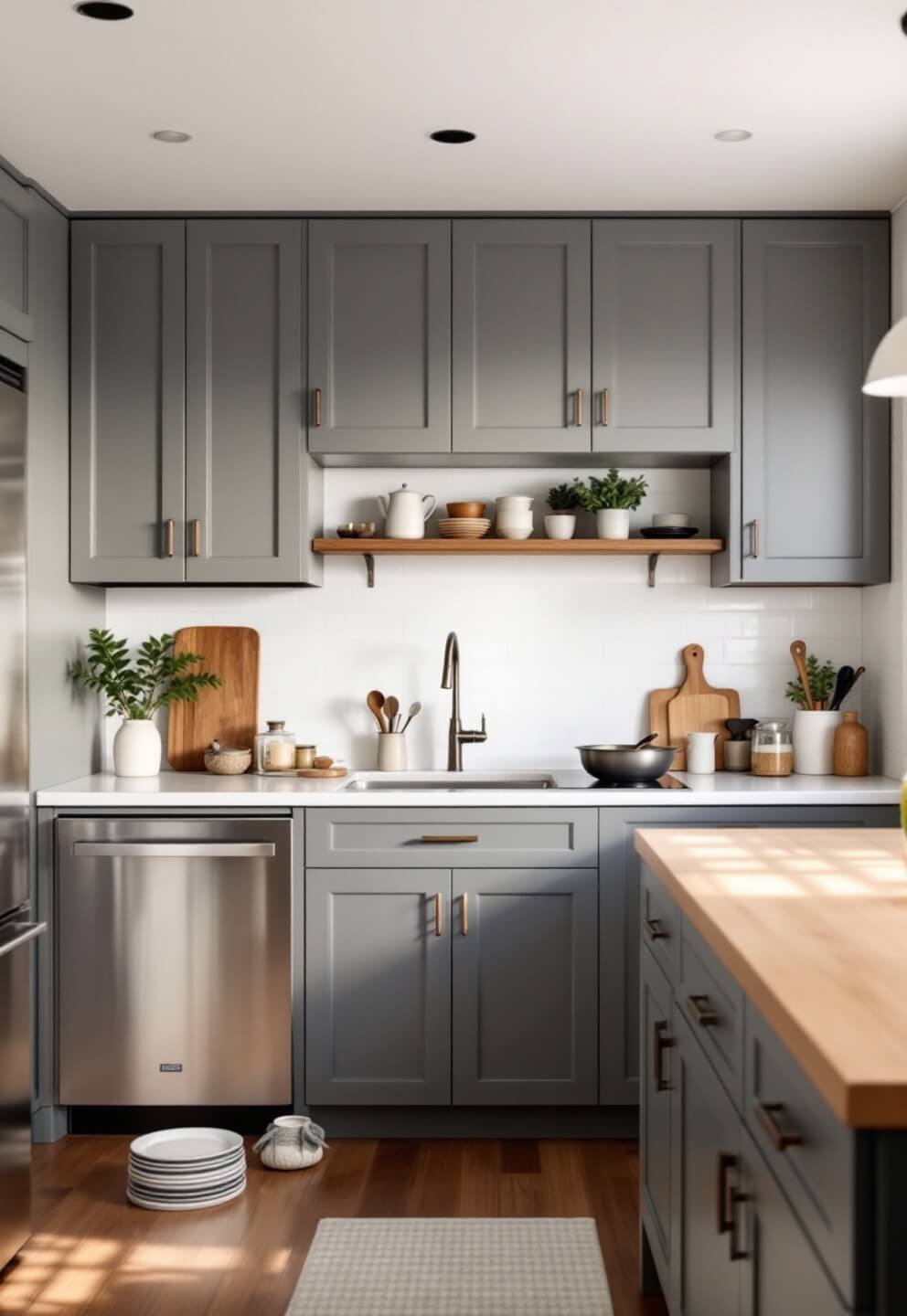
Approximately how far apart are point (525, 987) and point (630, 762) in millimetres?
685

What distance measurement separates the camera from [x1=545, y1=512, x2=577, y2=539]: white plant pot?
409 centimetres

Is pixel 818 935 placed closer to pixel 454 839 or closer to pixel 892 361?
pixel 892 361

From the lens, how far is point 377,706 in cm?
424

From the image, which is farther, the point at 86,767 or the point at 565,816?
the point at 86,767

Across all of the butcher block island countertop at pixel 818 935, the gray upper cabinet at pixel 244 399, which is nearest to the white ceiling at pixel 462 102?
the gray upper cabinet at pixel 244 399

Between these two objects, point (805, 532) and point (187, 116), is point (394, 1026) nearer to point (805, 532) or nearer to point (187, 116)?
point (805, 532)

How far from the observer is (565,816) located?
3670mm

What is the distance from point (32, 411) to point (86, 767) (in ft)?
3.65

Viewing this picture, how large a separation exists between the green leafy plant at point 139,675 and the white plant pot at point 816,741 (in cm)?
182

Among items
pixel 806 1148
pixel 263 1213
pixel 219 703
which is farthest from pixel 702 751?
pixel 806 1148

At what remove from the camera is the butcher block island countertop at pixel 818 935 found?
1268 millimetres

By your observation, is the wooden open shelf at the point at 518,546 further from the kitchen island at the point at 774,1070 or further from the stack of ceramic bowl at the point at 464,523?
the kitchen island at the point at 774,1070

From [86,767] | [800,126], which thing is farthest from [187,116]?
[86,767]

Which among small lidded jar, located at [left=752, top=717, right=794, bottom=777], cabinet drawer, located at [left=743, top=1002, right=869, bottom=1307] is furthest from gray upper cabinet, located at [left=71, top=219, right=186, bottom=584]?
cabinet drawer, located at [left=743, top=1002, right=869, bottom=1307]
